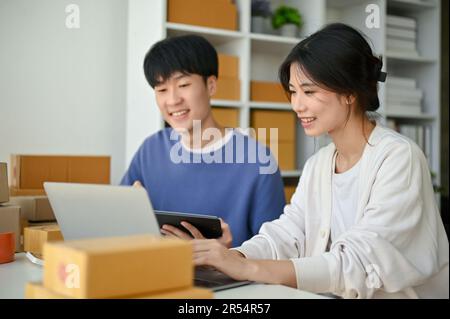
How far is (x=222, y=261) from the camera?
1.16 m

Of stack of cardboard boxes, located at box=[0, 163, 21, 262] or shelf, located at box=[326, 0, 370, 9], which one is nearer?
stack of cardboard boxes, located at box=[0, 163, 21, 262]

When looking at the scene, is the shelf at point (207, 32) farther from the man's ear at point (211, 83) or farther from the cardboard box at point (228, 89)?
the man's ear at point (211, 83)

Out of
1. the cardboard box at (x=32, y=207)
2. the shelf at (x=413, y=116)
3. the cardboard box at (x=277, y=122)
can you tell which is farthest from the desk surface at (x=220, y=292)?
the shelf at (x=413, y=116)

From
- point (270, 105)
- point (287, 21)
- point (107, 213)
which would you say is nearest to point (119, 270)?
point (107, 213)

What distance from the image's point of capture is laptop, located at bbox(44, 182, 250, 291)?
3.29ft

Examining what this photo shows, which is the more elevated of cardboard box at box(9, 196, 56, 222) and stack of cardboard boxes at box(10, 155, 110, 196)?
stack of cardboard boxes at box(10, 155, 110, 196)

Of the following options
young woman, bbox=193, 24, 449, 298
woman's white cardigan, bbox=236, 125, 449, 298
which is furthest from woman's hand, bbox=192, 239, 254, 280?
woman's white cardigan, bbox=236, 125, 449, 298

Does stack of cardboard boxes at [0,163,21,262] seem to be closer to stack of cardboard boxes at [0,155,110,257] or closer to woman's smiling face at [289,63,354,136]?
stack of cardboard boxes at [0,155,110,257]

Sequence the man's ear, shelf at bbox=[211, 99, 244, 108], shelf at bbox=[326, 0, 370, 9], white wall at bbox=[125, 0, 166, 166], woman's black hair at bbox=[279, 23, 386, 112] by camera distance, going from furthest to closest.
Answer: shelf at bbox=[326, 0, 370, 9]
shelf at bbox=[211, 99, 244, 108]
white wall at bbox=[125, 0, 166, 166]
the man's ear
woman's black hair at bbox=[279, 23, 386, 112]

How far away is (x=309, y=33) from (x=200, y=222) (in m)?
2.11

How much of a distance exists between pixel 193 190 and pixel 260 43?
1290mm

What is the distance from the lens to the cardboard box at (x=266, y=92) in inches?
117

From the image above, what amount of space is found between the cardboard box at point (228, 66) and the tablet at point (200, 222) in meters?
1.58
